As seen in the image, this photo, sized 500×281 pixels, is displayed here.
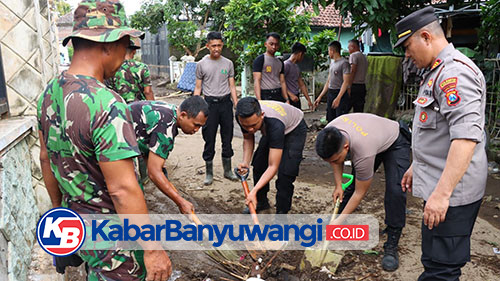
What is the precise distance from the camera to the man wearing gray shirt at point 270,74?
6.15 meters

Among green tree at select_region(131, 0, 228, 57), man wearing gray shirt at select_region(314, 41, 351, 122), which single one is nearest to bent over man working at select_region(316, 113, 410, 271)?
man wearing gray shirt at select_region(314, 41, 351, 122)

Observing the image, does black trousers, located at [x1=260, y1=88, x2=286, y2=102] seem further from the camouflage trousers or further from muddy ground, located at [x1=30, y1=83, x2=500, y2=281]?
the camouflage trousers

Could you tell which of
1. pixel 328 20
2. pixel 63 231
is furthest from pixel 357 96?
pixel 328 20

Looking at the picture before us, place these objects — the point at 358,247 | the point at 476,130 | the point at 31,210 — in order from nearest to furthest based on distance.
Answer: the point at 476,130 → the point at 31,210 → the point at 358,247

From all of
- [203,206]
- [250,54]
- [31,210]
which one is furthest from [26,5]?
[250,54]

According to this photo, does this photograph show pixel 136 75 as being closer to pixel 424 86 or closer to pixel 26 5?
pixel 26 5

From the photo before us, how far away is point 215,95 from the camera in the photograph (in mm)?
5121

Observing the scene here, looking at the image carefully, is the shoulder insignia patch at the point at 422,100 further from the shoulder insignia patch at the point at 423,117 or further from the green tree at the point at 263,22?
the green tree at the point at 263,22

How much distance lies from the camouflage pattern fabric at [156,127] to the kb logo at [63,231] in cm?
78

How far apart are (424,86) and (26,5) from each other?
325 cm

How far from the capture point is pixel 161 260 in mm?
1723

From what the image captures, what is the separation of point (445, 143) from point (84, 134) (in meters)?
1.79

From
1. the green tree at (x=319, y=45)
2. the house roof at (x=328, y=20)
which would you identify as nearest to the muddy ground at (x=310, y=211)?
the green tree at (x=319, y=45)

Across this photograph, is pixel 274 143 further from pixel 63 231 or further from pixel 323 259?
pixel 63 231
